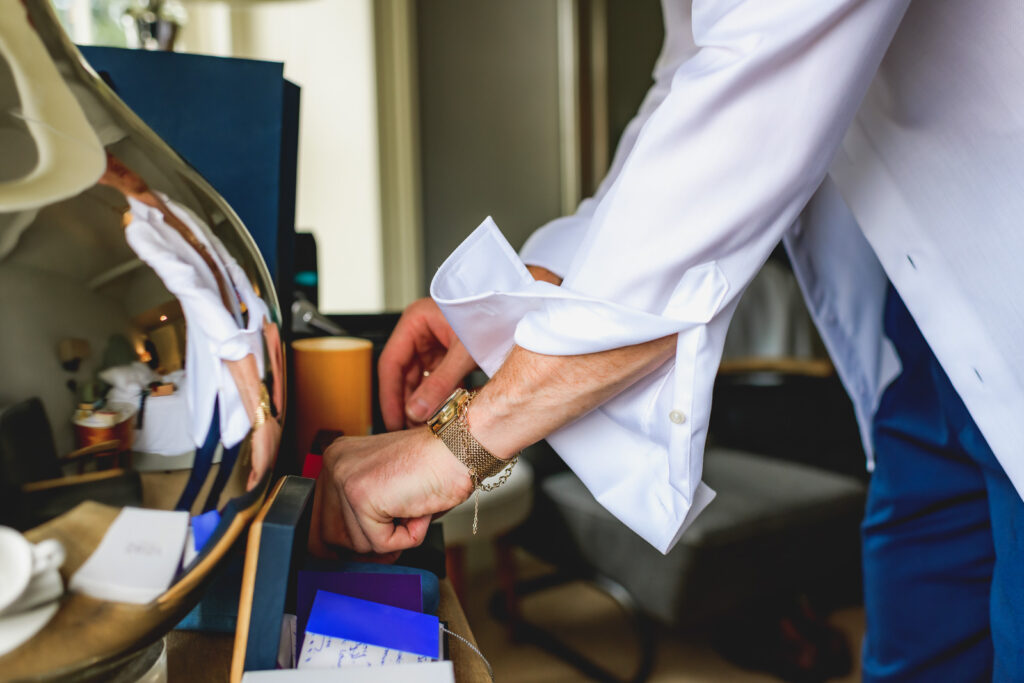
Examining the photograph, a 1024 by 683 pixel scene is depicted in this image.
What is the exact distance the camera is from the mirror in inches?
9.8

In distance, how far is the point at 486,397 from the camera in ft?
1.53

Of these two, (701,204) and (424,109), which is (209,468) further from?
(424,109)

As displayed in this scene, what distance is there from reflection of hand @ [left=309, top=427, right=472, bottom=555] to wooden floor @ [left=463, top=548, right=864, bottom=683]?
117 centimetres

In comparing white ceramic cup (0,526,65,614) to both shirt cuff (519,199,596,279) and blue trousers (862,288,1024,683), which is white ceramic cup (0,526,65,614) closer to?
shirt cuff (519,199,596,279)

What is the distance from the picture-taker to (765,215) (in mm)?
465

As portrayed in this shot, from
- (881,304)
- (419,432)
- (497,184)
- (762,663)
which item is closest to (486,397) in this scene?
(419,432)

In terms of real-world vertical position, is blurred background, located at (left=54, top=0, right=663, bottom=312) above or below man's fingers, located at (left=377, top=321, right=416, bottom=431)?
above

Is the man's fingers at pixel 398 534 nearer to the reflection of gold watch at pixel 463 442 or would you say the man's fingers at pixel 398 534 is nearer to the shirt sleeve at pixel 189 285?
the reflection of gold watch at pixel 463 442

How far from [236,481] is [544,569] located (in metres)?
2.09

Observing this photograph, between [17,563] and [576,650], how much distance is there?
168cm

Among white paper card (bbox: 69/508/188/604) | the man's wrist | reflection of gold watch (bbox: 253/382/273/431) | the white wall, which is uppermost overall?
the white wall

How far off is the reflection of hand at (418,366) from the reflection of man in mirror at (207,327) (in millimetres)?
235

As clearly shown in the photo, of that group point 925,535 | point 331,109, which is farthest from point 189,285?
point 331,109

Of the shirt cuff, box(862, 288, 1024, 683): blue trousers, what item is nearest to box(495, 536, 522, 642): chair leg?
box(862, 288, 1024, 683): blue trousers
